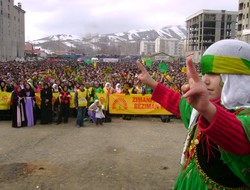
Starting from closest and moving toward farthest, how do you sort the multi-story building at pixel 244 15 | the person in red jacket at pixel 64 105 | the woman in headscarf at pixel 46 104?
the woman in headscarf at pixel 46 104, the person in red jacket at pixel 64 105, the multi-story building at pixel 244 15

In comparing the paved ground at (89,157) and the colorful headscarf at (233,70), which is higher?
the colorful headscarf at (233,70)

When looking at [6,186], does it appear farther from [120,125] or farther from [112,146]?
[120,125]

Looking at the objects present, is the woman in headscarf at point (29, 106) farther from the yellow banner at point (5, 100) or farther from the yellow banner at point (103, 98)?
the yellow banner at point (103, 98)

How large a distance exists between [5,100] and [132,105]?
525 centimetres

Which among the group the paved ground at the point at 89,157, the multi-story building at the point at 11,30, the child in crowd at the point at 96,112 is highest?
the multi-story building at the point at 11,30

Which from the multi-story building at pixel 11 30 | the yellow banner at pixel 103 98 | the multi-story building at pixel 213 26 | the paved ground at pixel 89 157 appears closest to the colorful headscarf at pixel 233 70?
the paved ground at pixel 89 157

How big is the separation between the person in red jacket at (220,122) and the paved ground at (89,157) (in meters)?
3.92

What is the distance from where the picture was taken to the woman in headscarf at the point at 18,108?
10.8 metres

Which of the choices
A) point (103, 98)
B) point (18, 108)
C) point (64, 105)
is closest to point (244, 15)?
point (103, 98)

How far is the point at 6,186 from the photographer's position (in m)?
5.55

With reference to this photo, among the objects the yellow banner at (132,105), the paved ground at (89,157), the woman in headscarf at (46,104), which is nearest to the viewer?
the paved ground at (89,157)

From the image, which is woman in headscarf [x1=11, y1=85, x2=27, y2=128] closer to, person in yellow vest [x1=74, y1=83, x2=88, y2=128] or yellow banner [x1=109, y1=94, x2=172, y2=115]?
person in yellow vest [x1=74, y1=83, x2=88, y2=128]

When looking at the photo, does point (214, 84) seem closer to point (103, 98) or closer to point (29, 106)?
point (29, 106)

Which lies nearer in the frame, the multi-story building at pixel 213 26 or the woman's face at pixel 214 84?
the woman's face at pixel 214 84
